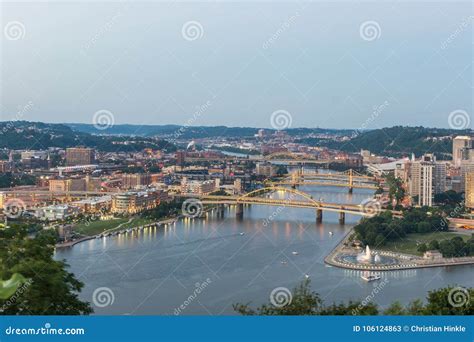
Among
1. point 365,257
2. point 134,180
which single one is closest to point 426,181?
point 365,257

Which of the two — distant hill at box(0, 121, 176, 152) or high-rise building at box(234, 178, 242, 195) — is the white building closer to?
high-rise building at box(234, 178, 242, 195)

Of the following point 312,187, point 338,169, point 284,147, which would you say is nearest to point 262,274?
point 312,187

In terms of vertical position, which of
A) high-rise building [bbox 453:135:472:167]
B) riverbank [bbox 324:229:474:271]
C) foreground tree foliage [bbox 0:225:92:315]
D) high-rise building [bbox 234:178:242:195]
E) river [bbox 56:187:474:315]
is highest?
high-rise building [bbox 453:135:472:167]

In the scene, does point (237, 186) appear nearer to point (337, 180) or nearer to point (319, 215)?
point (337, 180)

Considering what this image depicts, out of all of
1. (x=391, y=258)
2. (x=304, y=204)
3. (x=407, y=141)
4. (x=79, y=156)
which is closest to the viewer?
(x=391, y=258)

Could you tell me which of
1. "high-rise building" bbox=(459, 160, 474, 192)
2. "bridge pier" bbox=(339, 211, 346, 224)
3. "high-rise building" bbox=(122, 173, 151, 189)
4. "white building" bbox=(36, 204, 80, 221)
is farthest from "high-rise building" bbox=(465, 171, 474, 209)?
"white building" bbox=(36, 204, 80, 221)

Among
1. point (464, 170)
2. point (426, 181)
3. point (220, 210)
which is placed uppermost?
point (464, 170)
